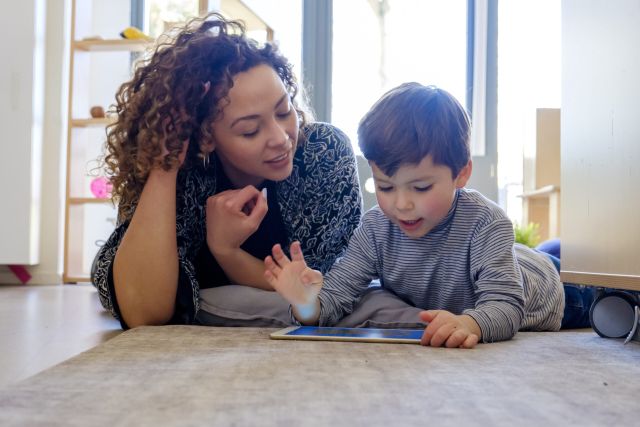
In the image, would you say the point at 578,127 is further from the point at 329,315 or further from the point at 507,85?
the point at 507,85

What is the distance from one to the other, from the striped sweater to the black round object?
4.5 inches

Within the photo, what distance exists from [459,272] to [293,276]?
0.28 m

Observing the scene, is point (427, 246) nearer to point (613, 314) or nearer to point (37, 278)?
point (613, 314)

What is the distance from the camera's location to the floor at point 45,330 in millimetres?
1104

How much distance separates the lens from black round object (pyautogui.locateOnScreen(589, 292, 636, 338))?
1.20m

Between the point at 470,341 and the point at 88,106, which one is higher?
the point at 88,106

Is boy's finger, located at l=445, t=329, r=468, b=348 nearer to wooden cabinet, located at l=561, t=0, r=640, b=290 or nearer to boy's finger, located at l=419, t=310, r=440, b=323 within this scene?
boy's finger, located at l=419, t=310, r=440, b=323

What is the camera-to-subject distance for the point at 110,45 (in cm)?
360

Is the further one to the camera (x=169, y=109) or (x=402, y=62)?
(x=402, y=62)

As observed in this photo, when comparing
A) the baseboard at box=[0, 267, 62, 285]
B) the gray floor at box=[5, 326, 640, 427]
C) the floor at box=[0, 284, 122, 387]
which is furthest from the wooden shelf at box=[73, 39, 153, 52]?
the gray floor at box=[5, 326, 640, 427]

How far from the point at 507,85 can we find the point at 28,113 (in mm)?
2205

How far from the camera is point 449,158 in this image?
1.18 metres

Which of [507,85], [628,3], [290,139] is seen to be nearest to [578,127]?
[628,3]

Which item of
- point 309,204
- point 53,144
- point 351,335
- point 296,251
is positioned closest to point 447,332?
point 351,335
